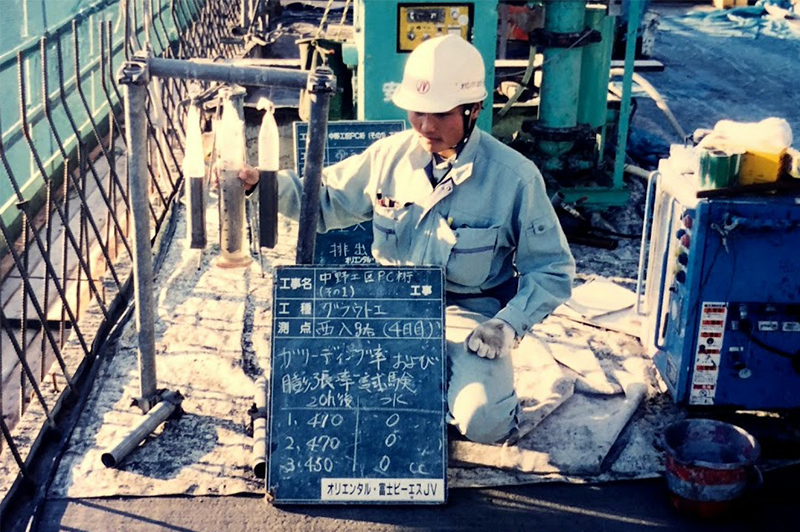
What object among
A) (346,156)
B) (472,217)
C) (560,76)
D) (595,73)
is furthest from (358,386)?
(595,73)

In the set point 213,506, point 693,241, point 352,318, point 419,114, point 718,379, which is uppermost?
point 419,114

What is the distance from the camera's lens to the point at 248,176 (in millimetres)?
4109

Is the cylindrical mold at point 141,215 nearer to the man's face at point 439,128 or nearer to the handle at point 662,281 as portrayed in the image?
the man's face at point 439,128

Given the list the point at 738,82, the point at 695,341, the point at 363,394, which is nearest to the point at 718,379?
the point at 695,341

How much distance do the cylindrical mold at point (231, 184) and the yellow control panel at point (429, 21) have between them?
10.1 feet

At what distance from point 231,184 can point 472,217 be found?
1.18 m

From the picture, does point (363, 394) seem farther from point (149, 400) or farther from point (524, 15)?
point (524, 15)

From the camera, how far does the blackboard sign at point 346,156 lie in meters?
6.38

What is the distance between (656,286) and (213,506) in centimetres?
261

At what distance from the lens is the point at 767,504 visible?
440 centimetres

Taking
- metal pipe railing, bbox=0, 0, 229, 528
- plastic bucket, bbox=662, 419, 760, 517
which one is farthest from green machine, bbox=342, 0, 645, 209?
plastic bucket, bbox=662, 419, 760, 517

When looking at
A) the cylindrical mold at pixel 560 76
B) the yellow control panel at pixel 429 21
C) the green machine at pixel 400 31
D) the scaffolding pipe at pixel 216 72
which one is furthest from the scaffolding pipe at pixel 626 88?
the scaffolding pipe at pixel 216 72

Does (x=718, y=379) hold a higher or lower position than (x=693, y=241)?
lower

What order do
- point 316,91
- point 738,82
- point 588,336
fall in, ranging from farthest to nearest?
point 738,82 → point 588,336 → point 316,91
